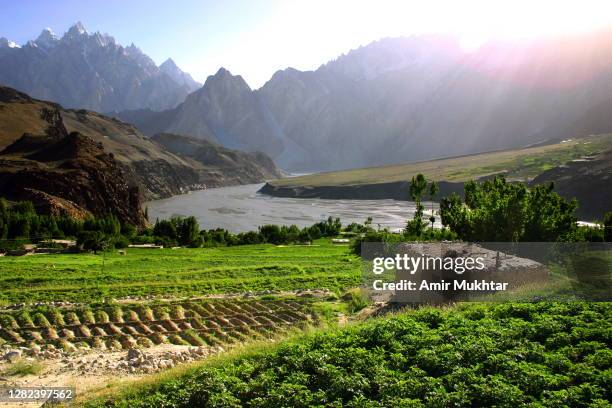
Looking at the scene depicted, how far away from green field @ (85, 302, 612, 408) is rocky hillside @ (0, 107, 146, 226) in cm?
7957

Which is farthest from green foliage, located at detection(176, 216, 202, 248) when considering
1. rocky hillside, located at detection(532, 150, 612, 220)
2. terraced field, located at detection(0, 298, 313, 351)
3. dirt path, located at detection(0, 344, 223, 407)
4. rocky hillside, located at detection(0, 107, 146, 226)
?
rocky hillside, located at detection(532, 150, 612, 220)

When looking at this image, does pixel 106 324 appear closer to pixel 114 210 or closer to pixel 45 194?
pixel 45 194

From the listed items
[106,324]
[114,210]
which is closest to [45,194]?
[114,210]

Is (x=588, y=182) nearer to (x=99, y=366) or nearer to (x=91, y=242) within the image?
(x=91, y=242)

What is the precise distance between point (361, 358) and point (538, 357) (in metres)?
5.08

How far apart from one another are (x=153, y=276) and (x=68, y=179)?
230 feet

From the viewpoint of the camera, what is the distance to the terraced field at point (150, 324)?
71.5 feet

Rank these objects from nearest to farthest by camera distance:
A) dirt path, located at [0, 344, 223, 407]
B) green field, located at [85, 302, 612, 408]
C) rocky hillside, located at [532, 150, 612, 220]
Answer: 1. green field, located at [85, 302, 612, 408]
2. dirt path, located at [0, 344, 223, 407]
3. rocky hillside, located at [532, 150, 612, 220]

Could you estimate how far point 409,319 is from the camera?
59.2 feet

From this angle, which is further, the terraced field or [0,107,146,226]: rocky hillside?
[0,107,146,226]: rocky hillside

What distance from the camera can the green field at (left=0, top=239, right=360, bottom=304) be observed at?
31.7 metres

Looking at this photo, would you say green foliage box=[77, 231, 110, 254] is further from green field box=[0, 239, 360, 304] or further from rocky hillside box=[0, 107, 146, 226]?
rocky hillside box=[0, 107, 146, 226]

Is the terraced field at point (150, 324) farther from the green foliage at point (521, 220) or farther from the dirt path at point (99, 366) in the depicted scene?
the green foliage at point (521, 220)

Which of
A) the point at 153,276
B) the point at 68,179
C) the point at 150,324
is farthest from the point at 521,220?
the point at 68,179
